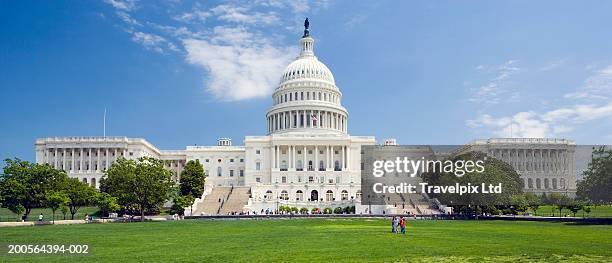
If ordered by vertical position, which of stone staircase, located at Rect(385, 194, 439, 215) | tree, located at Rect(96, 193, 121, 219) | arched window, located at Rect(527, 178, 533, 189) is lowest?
stone staircase, located at Rect(385, 194, 439, 215)

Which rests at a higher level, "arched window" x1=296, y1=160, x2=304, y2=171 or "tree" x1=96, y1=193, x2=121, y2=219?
"arched window" x1=296, y1=160, x2=304, y2=171

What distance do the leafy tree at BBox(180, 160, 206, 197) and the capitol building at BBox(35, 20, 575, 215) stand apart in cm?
297

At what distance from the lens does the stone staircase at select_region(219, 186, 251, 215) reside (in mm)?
97375

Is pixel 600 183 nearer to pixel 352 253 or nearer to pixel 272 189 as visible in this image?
pixel 352 253

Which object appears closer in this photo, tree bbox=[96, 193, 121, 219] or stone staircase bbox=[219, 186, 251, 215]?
tree bbox=[96, 193, 121, 219]

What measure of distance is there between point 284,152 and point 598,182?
8353 centimetres

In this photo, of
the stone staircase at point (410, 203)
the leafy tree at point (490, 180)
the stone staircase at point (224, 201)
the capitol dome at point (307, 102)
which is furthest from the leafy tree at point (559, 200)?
the capitol dome at point (307, 102)

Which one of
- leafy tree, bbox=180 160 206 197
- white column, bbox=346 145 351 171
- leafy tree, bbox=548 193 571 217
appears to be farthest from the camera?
white column, bbox=346 145 351 171

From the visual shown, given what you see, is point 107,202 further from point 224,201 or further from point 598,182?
point 598,182

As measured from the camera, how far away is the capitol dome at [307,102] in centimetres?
14775

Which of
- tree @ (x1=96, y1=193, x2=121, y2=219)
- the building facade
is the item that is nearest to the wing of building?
the building facade

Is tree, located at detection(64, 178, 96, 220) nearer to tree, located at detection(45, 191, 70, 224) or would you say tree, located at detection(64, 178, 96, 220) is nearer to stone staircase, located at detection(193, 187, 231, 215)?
tree, located at detection(45, 191, 70, 224)

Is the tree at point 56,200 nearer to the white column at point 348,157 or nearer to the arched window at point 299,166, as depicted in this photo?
the arched window at point 299,166

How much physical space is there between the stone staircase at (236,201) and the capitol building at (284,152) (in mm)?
458
